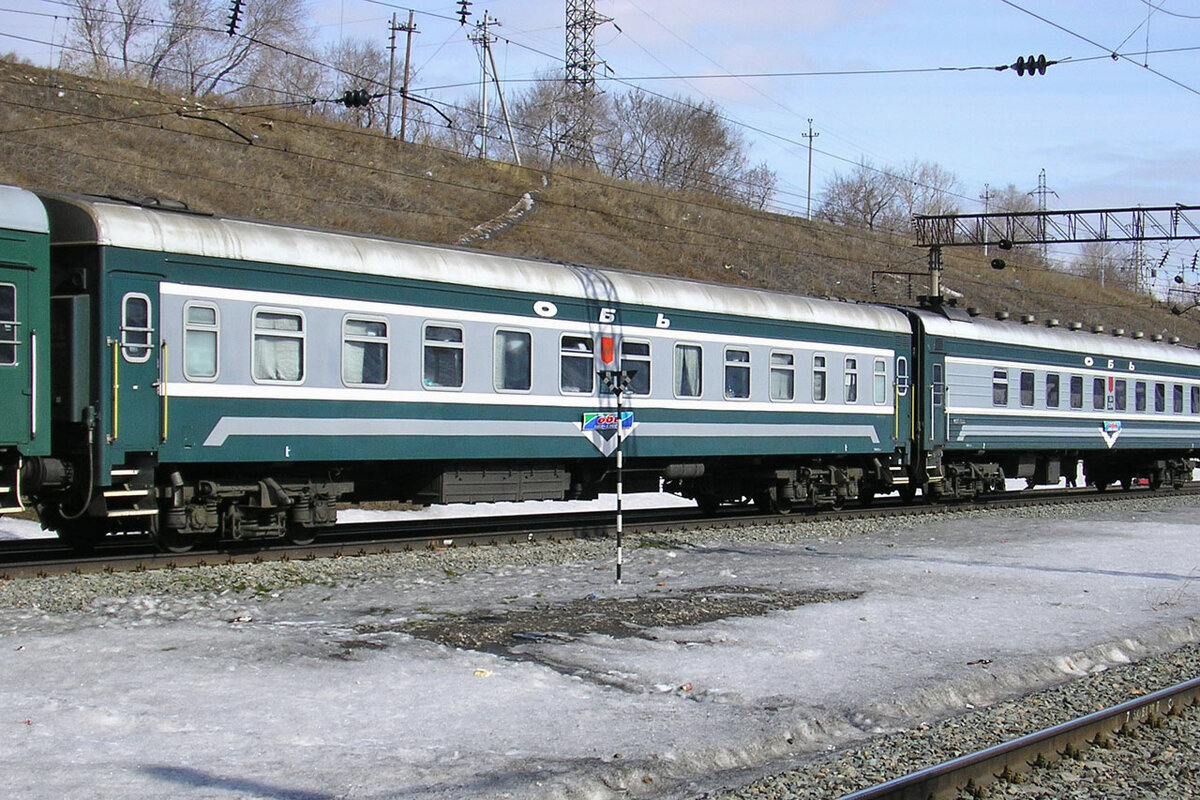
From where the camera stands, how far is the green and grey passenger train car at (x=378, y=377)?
12.9 m

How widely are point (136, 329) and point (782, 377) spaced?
11.3 m

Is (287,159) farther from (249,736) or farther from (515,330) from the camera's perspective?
(249,736)

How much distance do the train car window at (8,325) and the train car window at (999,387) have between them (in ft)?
63.6

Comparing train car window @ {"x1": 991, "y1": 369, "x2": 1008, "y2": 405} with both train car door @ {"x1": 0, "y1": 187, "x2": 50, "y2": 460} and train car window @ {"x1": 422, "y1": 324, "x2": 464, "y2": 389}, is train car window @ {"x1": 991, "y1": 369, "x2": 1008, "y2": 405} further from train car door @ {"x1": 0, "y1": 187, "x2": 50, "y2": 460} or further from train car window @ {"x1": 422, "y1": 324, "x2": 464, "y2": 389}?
train car door @ {"x1": 0, "y1": 187, "x2": 50, "y2": 460}

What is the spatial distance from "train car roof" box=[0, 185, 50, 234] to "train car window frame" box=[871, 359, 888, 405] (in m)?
14.9

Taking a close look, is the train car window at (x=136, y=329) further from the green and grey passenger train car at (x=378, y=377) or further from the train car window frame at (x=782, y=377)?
the train car window frame at (x=782, y=377)

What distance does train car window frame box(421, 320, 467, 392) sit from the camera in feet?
51.6

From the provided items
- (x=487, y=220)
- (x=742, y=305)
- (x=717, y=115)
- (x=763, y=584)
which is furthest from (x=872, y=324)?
(x=717, y=115)

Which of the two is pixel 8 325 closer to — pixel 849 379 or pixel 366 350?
pixel 366 350

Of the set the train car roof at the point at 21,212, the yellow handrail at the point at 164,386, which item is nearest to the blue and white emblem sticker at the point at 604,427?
the yellow handrail at the point at 164,386

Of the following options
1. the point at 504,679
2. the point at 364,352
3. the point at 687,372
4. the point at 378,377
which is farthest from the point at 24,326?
the point at 687,372

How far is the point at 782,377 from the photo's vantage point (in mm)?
21062

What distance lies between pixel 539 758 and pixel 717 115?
70.6 metres

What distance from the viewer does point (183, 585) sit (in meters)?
12.1
